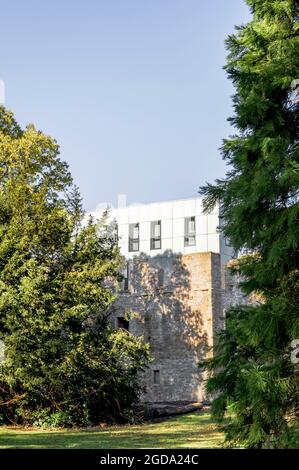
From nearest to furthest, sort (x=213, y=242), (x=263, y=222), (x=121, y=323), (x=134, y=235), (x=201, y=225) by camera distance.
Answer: (x=263, y=222), (x=121, y=323), (x=213, y=242), (x=201, y=225), (x=134, y=235)

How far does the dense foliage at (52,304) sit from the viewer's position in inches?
734

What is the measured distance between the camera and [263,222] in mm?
8516

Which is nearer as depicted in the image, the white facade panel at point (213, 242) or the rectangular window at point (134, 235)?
the white facade panel at point (213, 242)

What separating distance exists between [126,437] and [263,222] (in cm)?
837

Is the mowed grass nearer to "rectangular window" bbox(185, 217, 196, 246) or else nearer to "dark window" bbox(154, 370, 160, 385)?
"dark window" bbox(154, 370, 160, 385)

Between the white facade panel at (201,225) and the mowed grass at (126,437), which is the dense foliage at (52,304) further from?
the white facade panel at (201,225)

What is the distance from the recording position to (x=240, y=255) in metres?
9.80

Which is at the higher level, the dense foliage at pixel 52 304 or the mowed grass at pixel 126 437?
the dense foliage at pixel 52 304

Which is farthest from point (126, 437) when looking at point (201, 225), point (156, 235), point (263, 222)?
point (156, 235)

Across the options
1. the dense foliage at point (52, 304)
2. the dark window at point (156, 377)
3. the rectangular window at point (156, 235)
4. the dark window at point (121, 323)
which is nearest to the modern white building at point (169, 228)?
the rectangular window at point (156, 235)

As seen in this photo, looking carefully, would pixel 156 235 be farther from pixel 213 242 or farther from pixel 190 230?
pixel 213 242

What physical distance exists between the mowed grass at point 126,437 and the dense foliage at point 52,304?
53.0 inches

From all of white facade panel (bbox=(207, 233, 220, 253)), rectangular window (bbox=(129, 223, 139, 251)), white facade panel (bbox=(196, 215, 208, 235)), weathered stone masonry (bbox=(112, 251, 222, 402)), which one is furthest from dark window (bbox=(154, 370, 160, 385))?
rectangular window (bbox=(129, 223, 139, 251))

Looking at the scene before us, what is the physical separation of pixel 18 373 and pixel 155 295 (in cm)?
1126
